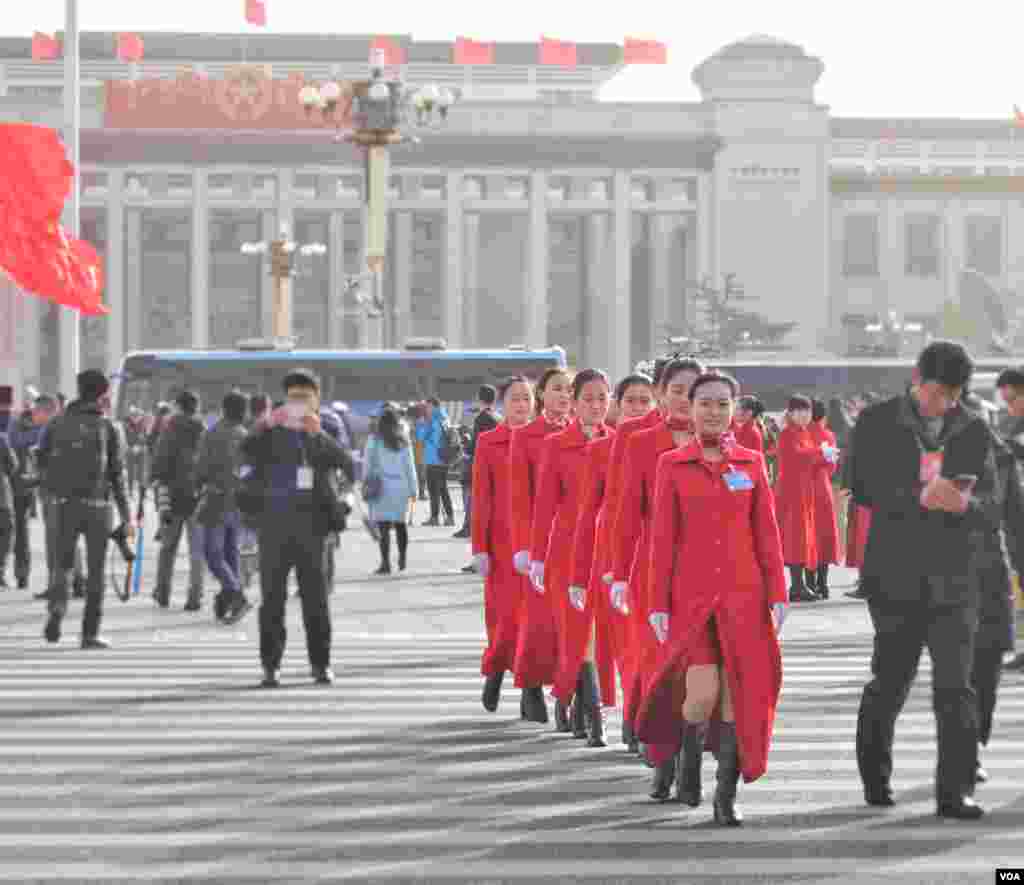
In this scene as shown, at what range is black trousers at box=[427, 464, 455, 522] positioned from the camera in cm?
3284

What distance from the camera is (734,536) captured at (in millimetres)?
8891

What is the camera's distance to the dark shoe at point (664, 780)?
9.32 meters

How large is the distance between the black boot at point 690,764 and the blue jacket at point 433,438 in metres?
22.8

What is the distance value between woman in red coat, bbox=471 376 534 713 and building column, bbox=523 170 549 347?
85.5 metres

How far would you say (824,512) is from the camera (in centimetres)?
2080

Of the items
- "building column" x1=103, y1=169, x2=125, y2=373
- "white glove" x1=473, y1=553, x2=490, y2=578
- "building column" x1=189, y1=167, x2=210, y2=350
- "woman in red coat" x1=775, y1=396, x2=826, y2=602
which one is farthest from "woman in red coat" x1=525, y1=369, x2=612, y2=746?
"building column" x1=189, y1=167, x2=210, y2=350

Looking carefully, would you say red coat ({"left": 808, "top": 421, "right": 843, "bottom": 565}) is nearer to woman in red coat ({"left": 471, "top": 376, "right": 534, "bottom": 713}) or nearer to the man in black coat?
woman in red coat ({"left": 471, "top": 376, "right": 534, "bottom": 713})

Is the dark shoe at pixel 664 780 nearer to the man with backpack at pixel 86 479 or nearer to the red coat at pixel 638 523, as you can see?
the red coat at pixel 638 523

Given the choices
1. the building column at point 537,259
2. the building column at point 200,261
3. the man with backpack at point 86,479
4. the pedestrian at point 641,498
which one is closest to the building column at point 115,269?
the building column at point 200,261

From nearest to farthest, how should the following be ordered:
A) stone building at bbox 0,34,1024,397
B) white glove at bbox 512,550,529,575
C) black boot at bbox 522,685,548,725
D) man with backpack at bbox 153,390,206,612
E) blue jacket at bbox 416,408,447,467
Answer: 1. white glove at bbox 512,550,529,575
2. black boot at bbox 522,685,548,725
3. man with backpack at bbox 153,390,206,612
4. blue jacket at bbox 416,408,447,467
5. stone building at bbox 0,34,1024,397

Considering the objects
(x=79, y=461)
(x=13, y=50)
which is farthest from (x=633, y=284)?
(x=79, y=461)

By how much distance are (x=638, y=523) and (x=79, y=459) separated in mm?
7044

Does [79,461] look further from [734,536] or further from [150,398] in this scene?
[150,398]

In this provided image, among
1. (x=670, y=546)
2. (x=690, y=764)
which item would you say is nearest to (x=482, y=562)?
(x=690, y=764)
